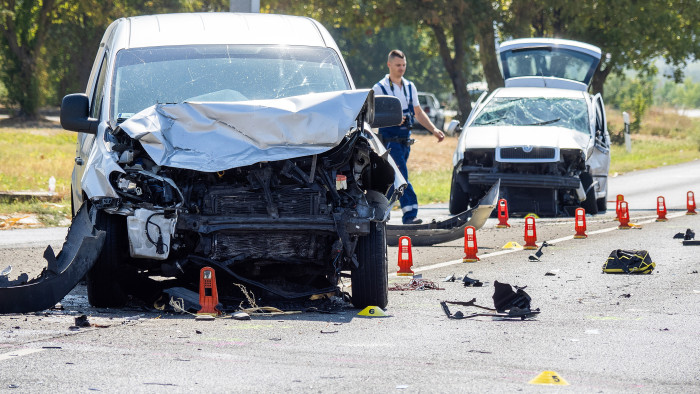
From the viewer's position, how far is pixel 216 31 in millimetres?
9102

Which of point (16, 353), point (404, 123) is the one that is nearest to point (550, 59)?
point (404, 123)

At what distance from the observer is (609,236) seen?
13586mm

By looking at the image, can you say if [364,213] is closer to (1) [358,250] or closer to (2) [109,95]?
(1) [358,250]

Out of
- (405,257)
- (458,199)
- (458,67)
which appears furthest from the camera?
(458,67)

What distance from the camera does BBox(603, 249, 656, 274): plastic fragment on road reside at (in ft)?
33.4

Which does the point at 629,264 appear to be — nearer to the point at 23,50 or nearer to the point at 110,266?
the point at 110,266

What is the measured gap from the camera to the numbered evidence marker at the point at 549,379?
5.57m

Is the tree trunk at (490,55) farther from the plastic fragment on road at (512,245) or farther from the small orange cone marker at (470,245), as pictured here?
the small orange cone marker at (470,245)

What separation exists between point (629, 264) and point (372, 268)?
3423mm

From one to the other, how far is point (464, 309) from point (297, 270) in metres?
1.23

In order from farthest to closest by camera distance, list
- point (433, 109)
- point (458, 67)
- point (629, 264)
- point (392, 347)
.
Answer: point (433, 109) → point (458, 67) → point (629, 264) → point (392, 347)

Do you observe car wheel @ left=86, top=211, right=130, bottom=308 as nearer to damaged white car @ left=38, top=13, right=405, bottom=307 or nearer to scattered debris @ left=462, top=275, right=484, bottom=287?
damaged white car @ left=38, top=13, right=405, bottom=307

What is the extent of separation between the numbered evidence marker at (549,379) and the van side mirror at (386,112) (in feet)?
10.0

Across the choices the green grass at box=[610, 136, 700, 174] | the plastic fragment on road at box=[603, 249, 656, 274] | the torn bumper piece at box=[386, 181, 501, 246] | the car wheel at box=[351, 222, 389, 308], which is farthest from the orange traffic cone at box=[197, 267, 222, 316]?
the green grass at box=[610, 136, 700, 174]
